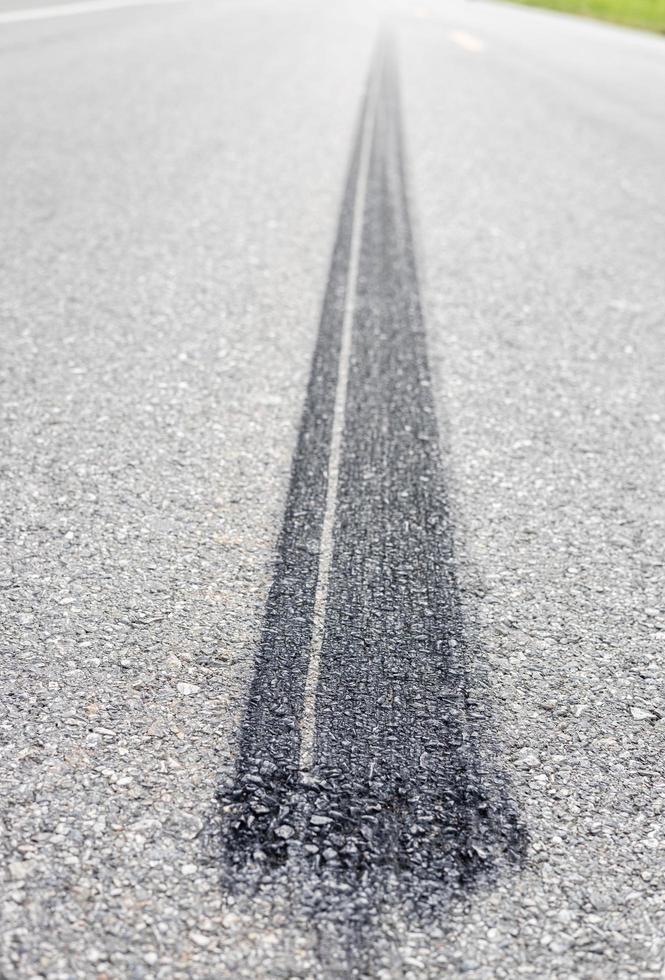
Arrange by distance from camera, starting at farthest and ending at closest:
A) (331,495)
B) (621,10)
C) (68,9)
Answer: (621,10)
(68,9)
(331,495)

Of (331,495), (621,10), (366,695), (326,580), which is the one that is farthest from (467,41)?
(366,695)

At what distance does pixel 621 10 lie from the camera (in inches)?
1153

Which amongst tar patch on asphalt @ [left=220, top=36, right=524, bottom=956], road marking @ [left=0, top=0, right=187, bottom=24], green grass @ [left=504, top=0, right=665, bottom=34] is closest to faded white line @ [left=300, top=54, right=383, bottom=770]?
tar patch on asphalt @ [left=220, top=36, right=524, bottom=956]

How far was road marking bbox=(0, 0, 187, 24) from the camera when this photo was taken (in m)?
13.8

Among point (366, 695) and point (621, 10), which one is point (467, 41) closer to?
point (621, 10)

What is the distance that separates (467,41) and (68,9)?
A: 6.72 m

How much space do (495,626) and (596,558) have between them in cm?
48

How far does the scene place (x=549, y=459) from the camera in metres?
3.22

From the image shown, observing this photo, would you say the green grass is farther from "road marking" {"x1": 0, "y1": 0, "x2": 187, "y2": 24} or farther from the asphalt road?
the asphalt road

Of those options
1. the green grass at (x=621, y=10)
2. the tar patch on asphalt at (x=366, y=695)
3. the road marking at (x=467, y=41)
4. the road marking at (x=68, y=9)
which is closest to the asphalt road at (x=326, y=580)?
the tar patch on asphalt at (x=366, y=695)

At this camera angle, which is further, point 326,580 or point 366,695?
point 326,580

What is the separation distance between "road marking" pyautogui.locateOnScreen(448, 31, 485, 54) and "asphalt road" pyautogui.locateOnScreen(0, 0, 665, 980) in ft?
36.0

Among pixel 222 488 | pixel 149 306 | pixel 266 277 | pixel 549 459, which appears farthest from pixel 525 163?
pixel 222 488

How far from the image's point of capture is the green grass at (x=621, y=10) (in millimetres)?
26214
